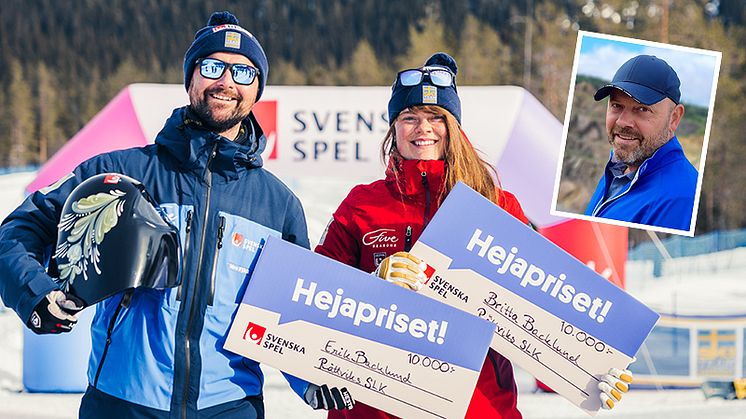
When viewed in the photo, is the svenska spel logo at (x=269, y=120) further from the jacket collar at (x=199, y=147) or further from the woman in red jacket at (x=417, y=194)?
the jacket collar at (x=199, y=147)

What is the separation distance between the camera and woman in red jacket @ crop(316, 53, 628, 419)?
2324 mm

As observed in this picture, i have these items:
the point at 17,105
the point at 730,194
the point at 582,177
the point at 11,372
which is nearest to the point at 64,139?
the point at 17,105

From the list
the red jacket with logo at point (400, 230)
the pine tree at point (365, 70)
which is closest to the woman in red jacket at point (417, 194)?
the red jacket with logo at point (400, 230)

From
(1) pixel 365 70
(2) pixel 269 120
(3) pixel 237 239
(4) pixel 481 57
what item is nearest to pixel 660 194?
(3) pixel 237 239

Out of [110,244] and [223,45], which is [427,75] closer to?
[223,45]

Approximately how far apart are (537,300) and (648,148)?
545 millimetres

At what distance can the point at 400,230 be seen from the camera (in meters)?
2.34

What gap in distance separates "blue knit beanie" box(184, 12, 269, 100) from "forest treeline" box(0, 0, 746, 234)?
25130 millimetres

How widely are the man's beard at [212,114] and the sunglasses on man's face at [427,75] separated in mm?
490

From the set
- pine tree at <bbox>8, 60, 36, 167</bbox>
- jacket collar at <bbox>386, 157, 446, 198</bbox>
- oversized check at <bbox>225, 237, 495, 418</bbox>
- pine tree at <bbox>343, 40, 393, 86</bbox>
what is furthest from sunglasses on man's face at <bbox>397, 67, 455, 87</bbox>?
pine tree at <bbox>8, 60, 36, 167</bbox>

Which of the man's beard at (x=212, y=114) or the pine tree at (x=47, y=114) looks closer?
the man's beard at (x=212, y=114)

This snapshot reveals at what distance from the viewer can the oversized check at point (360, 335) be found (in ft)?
6.93

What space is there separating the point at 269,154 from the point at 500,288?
3.53 metres

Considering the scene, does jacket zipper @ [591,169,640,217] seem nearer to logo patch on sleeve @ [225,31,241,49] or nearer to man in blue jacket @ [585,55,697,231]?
man in blue jacket @ [585,55,697,231]
